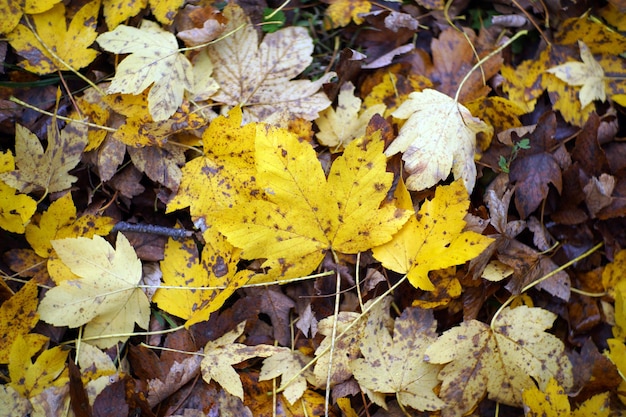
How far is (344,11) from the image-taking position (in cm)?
164

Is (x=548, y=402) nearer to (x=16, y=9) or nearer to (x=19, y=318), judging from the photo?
(x=19, y=318)

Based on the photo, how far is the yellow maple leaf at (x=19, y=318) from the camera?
131 centimetres

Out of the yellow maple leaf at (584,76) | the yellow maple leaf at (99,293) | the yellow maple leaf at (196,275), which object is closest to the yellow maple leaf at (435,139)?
the yellow maple leaf at (584,76)

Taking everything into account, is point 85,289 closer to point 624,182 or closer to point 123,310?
point 123,310

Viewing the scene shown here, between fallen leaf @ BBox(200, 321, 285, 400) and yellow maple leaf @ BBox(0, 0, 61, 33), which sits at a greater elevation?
yellow maple leaf @ BBox(0, 0, 61, 33)

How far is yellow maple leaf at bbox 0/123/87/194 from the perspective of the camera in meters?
1.38

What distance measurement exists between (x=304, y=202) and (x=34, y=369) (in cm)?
87

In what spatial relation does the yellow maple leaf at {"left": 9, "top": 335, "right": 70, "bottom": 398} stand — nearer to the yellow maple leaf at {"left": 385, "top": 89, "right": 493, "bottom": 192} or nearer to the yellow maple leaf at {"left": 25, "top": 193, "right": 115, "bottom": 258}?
the yellow maple leaf at {"left": 25, "top": 193, "right": 115, "bottom": 258}

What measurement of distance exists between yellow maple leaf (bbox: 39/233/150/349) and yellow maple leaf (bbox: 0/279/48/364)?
0.05 metres

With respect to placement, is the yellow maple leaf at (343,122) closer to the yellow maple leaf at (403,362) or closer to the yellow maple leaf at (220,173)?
the yellow maple leaf at (220,173)

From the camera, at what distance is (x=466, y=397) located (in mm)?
1302

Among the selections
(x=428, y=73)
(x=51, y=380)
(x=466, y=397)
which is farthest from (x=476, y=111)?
(x=51, y=380)

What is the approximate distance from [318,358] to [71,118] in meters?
1.02

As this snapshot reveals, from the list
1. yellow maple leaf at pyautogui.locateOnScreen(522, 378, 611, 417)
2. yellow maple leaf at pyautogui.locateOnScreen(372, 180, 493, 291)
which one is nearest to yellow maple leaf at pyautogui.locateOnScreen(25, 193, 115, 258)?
yellow maple leaf at pyautogui.locateOnScreen(372, 180, 493, 291)
